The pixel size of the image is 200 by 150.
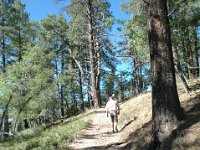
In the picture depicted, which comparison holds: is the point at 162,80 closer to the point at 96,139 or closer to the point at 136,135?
the point at 136,135

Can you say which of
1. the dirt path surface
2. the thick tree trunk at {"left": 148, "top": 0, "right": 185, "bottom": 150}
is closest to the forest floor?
the dirt path surface

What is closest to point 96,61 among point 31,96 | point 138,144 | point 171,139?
point 31,96

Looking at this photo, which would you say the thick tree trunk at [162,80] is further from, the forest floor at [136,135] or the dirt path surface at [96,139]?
the dirt path surface at [96,139]

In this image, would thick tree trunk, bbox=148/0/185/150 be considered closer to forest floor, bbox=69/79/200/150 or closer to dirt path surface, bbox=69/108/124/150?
forest floor, bbox=69/79/200/150

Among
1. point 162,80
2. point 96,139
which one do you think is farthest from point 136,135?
point 162,80

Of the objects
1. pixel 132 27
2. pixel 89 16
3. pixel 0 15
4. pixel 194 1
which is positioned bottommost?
pixel 132 27

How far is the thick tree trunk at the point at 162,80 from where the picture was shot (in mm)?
8766

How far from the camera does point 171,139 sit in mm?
8430

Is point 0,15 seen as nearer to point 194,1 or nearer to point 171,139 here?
point 194,1

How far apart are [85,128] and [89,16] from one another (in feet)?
45.6

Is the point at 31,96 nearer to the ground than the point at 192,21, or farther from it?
nearer to the ground

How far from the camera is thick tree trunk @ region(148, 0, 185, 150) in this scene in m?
8.77

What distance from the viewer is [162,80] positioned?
895 centimetres

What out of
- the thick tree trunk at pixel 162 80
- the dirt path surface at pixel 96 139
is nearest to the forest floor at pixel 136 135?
the dirt path surface at pixel 96 139
